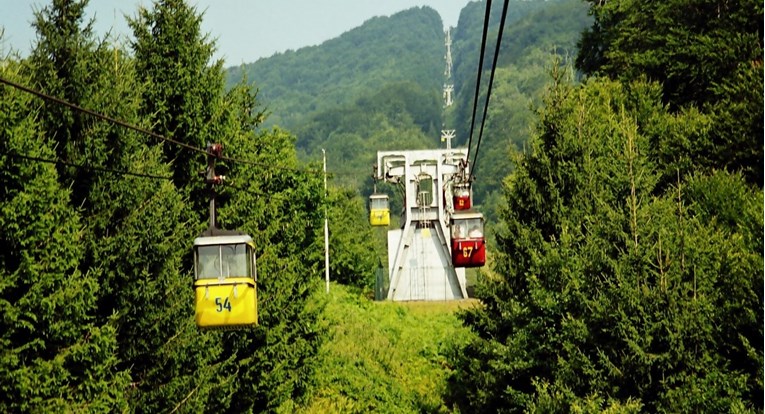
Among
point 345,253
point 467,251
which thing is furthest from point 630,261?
point 345,253

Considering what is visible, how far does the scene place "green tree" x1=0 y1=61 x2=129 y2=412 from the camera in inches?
612

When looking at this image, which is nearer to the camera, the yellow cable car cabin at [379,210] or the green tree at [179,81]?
the green tree at [179,81]

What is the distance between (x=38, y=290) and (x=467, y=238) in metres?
17.0

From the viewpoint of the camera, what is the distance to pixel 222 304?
15898mm

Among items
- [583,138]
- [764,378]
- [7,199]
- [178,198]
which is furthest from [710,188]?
[7,199]

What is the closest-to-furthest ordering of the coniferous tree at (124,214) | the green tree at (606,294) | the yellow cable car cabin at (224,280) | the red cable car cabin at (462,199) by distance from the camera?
the yellow cable car cabin at (224,280)
the coniferous tree at (124,214)
the green tree at (606,294)
the red cable car cabin at (462,199)

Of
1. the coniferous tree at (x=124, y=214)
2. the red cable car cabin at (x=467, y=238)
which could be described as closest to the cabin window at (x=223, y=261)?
the coniferous tree at (x=124, y=214)

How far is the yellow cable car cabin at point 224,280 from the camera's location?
15469mm

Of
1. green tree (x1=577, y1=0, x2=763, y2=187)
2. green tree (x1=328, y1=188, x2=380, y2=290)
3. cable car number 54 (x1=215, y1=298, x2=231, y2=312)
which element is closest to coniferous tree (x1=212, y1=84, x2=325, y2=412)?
cable car number 54 (x1=215, y1=298, x2=231, y2=312)

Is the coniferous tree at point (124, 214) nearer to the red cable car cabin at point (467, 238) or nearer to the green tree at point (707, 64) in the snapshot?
the red cable car cabin at point (467, 238)

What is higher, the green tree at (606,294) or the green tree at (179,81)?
the green tree at (179,81)

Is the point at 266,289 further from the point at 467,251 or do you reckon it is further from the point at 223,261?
the point at 223,261

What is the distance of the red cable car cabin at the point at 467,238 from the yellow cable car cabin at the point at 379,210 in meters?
27.7

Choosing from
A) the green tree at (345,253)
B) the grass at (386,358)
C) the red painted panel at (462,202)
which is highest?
the red painted panel at (462,202)
